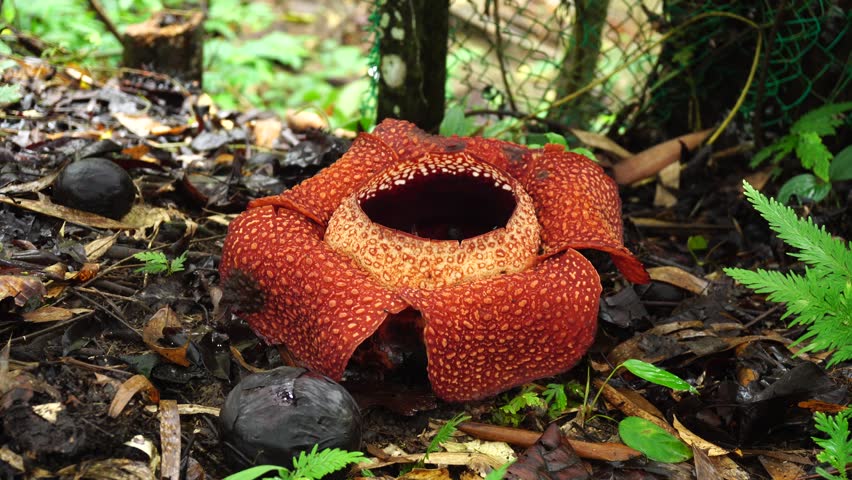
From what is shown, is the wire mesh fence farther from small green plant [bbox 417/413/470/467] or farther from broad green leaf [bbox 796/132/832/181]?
small green plant [bbox 417/413/470/467]

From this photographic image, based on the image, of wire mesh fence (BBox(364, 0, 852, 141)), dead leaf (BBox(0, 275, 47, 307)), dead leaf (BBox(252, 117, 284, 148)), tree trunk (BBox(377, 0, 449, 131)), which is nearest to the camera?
dead leaf (BBox(0, 275, 47, 307))

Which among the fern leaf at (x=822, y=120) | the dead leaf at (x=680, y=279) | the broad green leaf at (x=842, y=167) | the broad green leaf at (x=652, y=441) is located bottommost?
the broad green leaf at (x=652, y=441)

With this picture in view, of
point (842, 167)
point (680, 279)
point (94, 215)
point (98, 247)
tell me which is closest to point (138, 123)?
point (94, 215)

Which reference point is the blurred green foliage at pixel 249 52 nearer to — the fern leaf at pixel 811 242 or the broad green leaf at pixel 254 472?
the fern leaf at pixel 811 242

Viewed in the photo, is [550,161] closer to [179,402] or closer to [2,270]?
[179,402]

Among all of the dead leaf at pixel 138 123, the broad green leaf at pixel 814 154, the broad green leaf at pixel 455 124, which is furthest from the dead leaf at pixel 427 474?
the dead leaf at pixel 138 123

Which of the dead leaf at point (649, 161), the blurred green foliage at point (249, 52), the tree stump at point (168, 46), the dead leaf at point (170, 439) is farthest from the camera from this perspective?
the blurred green foliage at point (249, 52)

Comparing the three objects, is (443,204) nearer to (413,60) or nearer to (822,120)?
(413,60)

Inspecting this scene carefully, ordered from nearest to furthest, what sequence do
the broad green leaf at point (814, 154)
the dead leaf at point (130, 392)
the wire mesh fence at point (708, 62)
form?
the dead leaf at point (130, 392) < the broad green leaf at point (814, 154) < the wire mesh fence at point (708, 62)

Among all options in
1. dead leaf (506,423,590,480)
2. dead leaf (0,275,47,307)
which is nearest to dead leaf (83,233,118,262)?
dead leaf (0,275,47,307)
